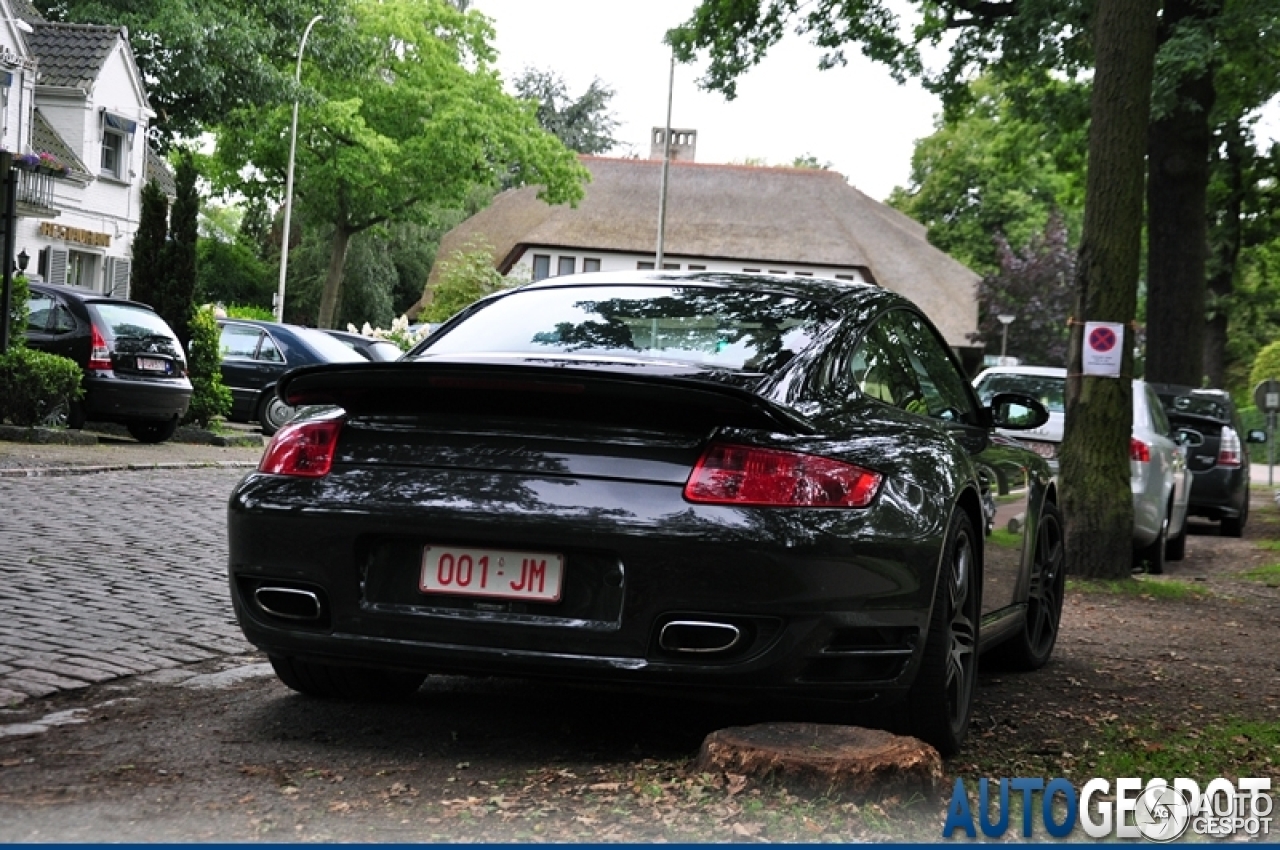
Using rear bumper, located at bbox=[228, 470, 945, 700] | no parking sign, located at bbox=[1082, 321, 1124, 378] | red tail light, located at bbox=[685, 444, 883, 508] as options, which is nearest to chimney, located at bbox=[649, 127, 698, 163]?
no parking sign, located at bbox=[1082, 321, 1124, 378]

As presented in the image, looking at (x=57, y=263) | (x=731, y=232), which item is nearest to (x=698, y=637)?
(x=57, y=263)

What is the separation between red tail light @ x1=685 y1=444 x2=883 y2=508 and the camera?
4945mm

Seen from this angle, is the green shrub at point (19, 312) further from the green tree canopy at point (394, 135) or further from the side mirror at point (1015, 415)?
the green tree canopy at point (394, 135)

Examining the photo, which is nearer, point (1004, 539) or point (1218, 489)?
point (1004, 539)

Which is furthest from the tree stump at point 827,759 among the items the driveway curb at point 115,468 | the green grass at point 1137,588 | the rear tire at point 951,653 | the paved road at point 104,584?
the driveway curb at point 115,468

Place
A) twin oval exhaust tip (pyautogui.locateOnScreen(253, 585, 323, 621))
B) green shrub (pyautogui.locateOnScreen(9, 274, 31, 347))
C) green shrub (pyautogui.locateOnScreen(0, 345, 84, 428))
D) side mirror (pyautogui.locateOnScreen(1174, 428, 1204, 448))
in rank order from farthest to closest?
green shrub (pyautogui.locateOnScreen(9, 274, 31, 347))
green shrub (pyautogui.locateOnScreen(0, 345, 84, 428))
side mirror (pyautogui.locateOnScreen(1174, 428, 1204, 448))
twin oval exhaust tip (pyautogui.locateOnScreen(253, 585, 323, 621))

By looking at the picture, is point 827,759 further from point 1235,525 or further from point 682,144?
point 682,144

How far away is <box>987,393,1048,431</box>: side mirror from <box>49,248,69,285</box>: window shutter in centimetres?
3909

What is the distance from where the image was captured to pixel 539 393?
5.10 metres

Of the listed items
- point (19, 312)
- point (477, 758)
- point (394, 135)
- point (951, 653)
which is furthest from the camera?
point (394, 135)

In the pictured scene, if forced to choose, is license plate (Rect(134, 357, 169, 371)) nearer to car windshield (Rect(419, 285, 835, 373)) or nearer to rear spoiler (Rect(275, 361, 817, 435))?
car windshield (Rect(419, 285, 835, 373))

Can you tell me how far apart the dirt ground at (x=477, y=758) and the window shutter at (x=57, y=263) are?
3868cm

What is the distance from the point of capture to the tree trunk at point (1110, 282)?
487 inches

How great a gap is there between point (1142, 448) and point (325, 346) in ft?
47.8
